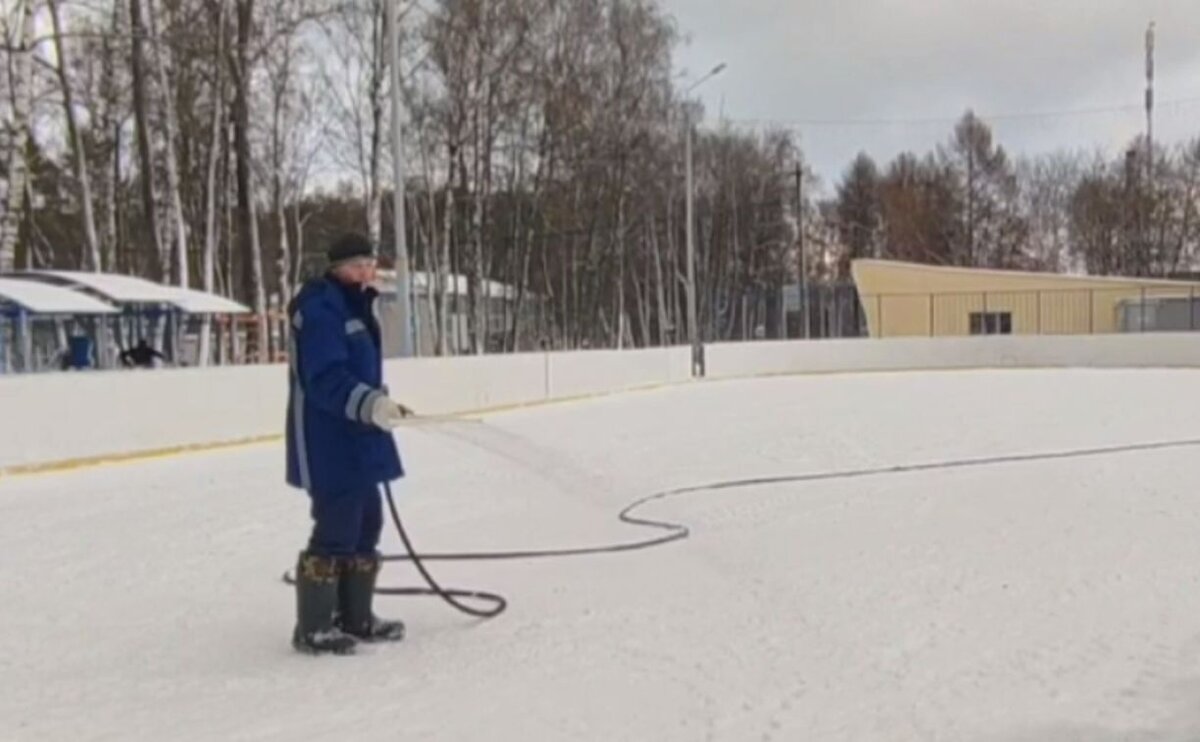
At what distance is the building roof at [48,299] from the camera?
16.8 m

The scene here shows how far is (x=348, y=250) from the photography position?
4.66 meters

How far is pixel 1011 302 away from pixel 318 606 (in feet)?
126

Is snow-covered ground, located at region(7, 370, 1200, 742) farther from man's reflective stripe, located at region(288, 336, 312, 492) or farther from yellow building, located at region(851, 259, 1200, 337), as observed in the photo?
yellow building, located at region(851, 259, 1200, 337)

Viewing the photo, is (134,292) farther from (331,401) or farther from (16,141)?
(331,401)

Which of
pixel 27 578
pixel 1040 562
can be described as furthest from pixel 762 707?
pixel 27 578

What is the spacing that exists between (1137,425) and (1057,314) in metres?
26.8

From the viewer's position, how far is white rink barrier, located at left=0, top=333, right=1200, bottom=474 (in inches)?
470

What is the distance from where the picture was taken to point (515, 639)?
4.73m

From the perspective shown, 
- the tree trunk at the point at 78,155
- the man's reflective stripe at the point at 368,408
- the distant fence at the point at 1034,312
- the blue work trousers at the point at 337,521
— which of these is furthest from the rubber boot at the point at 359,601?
the distant fence at the point at 1034,312

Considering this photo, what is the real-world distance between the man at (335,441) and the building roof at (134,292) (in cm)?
1592

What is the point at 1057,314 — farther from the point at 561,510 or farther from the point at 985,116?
the point at 561,510

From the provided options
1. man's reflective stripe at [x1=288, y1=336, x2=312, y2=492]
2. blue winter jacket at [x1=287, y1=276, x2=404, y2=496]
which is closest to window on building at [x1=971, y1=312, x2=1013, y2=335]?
blue winter jacket at [x1=287, y1=276, x2=404, y2=496]

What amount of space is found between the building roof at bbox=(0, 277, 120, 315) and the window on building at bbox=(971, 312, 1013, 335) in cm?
2953

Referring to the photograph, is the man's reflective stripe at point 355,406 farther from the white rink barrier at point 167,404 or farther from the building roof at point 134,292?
the building roof at point 134,292
